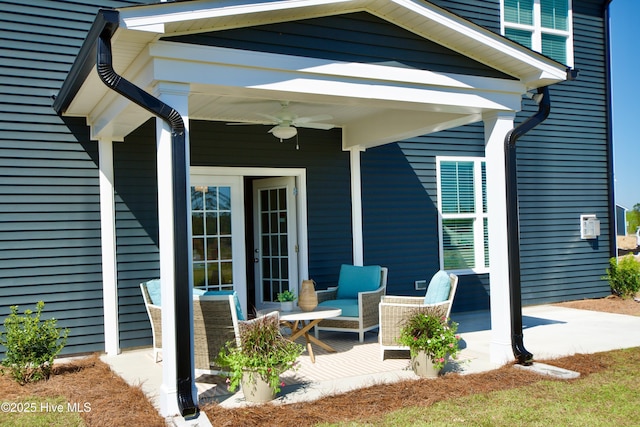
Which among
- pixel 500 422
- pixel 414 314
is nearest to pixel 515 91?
pixel 414 314

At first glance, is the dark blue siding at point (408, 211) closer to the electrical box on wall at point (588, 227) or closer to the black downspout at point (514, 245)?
the electrical box on wall at point (588, 227)

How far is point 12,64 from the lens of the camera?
19.7 feet

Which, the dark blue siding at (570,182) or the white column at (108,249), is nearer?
the white column at (108,249)

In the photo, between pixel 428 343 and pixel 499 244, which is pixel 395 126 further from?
pixel 428 343

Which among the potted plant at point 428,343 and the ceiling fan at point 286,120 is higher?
the ceiling fan at point 286,120

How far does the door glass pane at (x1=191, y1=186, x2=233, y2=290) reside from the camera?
23.7ft

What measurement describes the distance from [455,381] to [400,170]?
3.99 meters

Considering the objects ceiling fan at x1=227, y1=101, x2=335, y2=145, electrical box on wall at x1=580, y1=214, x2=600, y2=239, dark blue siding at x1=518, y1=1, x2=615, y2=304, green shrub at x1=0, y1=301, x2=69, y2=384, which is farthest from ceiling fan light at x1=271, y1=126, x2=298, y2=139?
electrical box on wall at x1=580, y1=214, x2=600, y2=239

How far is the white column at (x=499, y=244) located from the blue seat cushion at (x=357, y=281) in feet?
5.89

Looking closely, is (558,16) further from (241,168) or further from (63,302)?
(63,302)

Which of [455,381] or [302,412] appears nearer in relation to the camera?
[302,412]

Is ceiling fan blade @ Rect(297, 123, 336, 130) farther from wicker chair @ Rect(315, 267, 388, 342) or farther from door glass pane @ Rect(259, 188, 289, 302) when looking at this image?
wicker chair @ Rect(315, 267, 388, 342)

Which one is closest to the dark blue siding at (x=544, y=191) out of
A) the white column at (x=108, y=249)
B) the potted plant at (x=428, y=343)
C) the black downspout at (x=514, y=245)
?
the black downspout at (x=514, y=245)

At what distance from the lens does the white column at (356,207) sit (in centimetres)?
797
